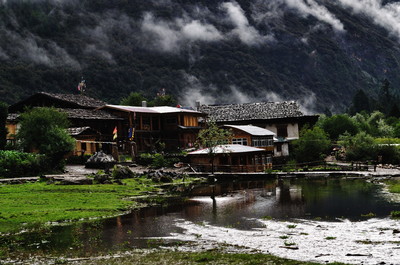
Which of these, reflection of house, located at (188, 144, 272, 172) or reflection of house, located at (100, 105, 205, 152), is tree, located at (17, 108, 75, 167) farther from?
reflection of house, located at (100, 105, 205, 152)

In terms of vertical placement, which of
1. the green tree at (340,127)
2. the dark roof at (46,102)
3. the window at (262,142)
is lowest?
the window at (262,142)

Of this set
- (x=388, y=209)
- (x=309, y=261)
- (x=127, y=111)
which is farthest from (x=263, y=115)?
(x=309, y=261)

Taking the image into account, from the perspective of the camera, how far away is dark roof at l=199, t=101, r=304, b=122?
9669 cm

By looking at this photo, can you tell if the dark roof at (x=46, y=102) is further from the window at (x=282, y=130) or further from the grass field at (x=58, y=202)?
the grass field at (x=58, y=202)

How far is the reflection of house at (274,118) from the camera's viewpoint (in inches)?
3743

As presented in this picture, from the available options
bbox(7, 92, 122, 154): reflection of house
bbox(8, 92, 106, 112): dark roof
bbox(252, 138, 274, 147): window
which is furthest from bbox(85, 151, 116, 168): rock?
bbox(8, 92, 106, 112): dark roof

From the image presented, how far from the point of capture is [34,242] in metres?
24.0

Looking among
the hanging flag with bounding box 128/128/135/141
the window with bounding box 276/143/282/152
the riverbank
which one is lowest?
the riverbank

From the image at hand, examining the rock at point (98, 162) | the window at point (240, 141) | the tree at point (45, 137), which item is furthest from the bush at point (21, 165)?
the window at point (240, 141)

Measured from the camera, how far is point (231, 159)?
69.9m

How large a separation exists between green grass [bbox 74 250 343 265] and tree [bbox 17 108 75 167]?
36404 mm

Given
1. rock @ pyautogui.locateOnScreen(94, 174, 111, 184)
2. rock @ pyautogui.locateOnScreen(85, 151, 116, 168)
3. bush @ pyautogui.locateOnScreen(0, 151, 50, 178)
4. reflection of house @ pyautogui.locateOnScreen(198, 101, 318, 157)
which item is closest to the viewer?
rock @ pyautogui.locateOnScreen(94, 174, 111, 184)

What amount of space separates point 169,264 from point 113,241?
572 cm

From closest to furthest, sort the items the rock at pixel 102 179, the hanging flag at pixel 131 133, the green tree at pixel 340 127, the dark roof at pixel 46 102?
the rock at pixel 102 179, the hanging flag at pixel 131 133, the dark roof at pixel 46 102, the green tree at pixel 340 127
